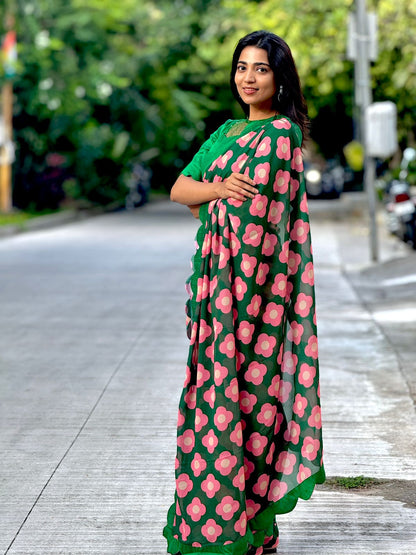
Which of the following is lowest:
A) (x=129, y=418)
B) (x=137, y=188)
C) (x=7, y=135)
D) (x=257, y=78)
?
(x=137, y=188)

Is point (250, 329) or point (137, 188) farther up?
point (250, 329)

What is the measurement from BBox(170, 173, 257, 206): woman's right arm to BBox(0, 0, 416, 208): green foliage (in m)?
17.3

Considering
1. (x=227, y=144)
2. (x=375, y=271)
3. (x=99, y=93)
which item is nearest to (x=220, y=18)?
(x=99, y=93)

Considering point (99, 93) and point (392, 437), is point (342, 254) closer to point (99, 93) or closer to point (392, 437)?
point (392, 437)

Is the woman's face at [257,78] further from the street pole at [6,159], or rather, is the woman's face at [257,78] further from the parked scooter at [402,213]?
the street pole at [6,159]

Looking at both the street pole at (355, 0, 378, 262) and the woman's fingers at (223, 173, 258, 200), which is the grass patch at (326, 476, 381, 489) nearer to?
the woman's fingers at (223, 173, 258, 200)

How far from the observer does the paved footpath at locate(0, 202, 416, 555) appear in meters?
4.32

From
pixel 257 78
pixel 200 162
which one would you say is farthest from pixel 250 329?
pixel 257 78

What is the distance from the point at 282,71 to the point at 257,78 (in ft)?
0.28

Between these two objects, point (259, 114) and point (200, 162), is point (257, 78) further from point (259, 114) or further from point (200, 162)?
point (200, 162)

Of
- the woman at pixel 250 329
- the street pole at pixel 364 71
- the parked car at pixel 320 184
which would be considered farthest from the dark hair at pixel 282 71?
the parked car at pixel 320 184

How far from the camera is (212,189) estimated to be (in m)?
3.69

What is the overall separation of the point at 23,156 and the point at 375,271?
1869 cm

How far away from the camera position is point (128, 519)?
4.45m
